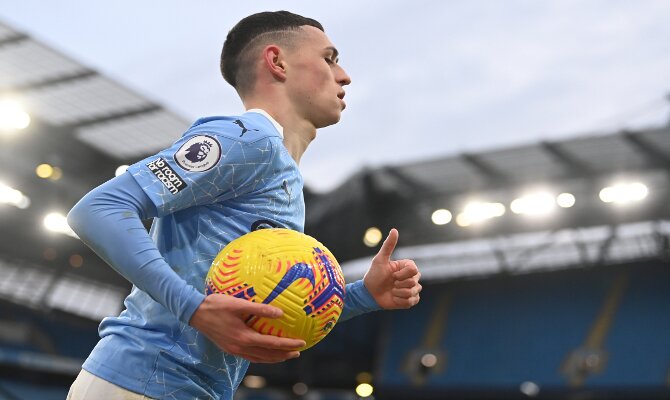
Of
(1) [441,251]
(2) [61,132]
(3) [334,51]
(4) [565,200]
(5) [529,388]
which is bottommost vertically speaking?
(3) [334,51]

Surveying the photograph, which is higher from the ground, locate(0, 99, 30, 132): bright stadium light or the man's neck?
locate(0, 99, 30, 132): bright stadium light

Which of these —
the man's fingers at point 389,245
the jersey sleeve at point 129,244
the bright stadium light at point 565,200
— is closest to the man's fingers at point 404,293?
the man's fingers at point 389,245

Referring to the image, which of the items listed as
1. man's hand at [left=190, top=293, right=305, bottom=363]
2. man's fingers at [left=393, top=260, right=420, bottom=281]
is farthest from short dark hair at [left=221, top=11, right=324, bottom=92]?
man's hand at [left=190, top=293, right=305, bottom=363]

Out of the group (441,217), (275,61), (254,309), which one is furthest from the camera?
(441,217)

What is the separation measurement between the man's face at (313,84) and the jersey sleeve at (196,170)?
45 cm

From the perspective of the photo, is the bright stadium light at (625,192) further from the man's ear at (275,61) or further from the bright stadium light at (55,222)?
the man's ear at (275,61)

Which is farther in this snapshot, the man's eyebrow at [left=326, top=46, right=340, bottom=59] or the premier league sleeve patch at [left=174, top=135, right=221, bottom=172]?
the man's eyebrow at [left=326, top=46, right=340, bottom=59]

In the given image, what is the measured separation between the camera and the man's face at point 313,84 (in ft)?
9.49

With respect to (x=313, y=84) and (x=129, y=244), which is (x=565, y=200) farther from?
(x=129, y=244)

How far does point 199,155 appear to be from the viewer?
7.82 feet

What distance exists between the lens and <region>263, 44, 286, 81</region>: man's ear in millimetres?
2889

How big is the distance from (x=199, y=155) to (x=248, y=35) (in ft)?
2.47

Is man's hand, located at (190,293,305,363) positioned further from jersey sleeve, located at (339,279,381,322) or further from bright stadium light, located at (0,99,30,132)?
bright stadium light, located at (0,99,30,132)

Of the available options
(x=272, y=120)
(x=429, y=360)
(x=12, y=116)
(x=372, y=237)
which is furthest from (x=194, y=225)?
(x=429, y=360)
